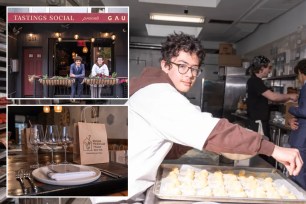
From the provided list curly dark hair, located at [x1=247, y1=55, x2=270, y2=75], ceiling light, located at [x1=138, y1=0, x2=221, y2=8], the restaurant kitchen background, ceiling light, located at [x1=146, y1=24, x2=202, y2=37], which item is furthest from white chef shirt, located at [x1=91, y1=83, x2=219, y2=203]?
ceiling light, located at [x1=146, y1=24, x2=202, y2=37]

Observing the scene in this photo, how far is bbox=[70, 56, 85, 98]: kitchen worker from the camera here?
0.56 m

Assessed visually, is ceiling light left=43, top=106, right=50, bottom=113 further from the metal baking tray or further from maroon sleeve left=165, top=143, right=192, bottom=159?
maroon sleeve left=165, top=143, right=192, bottom=159

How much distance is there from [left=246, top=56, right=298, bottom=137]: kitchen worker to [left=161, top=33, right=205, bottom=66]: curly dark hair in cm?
250

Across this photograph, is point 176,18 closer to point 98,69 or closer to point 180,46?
point 180,46

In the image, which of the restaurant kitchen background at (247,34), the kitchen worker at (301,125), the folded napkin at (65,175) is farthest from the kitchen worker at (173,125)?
the kitchen worker at (301,125)

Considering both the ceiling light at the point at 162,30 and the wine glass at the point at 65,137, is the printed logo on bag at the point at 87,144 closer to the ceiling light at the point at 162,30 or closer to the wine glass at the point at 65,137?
the wine glass at the point at 65,137

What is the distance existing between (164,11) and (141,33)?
92.9 inches

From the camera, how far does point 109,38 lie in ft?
1.81

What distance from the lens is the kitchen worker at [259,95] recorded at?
10.6ft

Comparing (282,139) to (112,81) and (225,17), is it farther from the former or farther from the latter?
(112,81)

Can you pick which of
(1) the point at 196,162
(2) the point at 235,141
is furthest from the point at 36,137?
(1) the point at 196,162

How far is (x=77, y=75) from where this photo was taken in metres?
0.56

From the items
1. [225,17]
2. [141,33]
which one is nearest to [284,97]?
[225,17]

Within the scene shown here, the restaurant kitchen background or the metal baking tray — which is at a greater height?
the restaurant kitchen background
